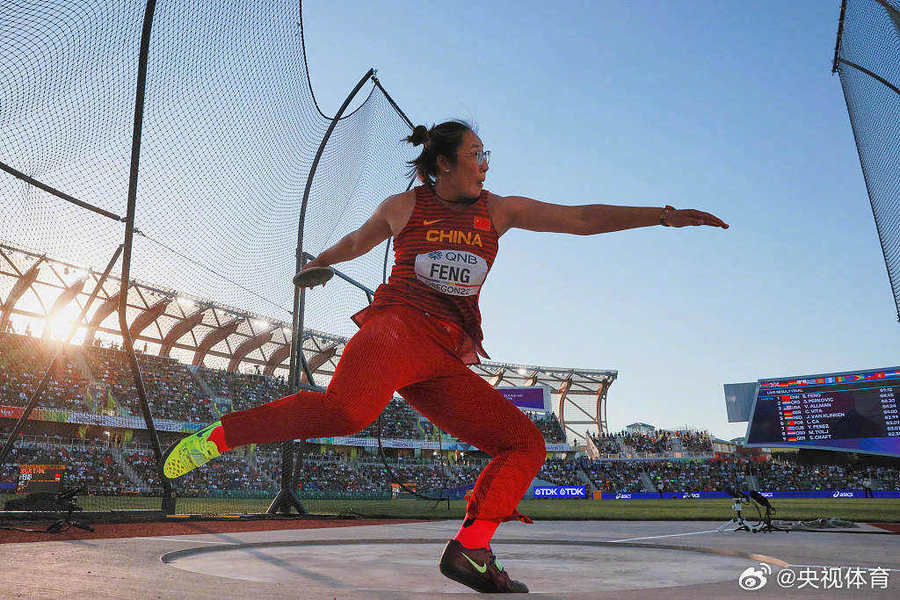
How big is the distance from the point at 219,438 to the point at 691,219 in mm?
2109

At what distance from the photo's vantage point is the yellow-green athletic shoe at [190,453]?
2.68 metres

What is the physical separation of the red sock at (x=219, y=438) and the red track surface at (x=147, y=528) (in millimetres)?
3613

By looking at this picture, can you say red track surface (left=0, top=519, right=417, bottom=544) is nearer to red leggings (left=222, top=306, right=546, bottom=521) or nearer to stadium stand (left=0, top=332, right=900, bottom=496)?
stadium stand (left=0, top=332, right=900, bottom=496)

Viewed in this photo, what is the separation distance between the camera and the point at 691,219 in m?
2.70

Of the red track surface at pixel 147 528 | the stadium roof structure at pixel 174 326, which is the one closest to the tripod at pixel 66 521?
the red track surface at pixel 147 528

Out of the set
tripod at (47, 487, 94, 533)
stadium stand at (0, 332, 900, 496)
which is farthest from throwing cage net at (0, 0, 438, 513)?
stadium stand at (0, 332, 900, 496)

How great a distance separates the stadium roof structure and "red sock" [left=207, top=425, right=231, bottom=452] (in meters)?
17.7

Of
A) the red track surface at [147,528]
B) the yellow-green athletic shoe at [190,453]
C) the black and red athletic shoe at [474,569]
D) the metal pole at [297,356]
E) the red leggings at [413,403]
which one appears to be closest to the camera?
the red leggings at [413,403]

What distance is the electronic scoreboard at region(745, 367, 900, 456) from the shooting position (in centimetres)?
2966

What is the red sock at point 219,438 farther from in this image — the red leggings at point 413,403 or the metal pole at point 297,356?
the metal pole at point 297,356

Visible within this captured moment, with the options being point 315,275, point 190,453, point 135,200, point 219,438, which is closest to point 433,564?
point 190,453

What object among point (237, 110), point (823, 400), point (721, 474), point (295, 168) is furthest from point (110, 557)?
point (721, 474)

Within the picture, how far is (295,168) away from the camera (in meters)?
8.84

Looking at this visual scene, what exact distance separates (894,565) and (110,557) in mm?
4513
